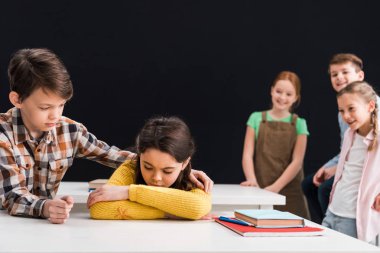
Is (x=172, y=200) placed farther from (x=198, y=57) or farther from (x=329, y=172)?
(x=198, y=57)

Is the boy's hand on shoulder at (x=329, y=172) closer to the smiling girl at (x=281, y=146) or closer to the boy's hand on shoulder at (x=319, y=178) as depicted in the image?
the boy's hand on shoulder at (x=319, y=178)

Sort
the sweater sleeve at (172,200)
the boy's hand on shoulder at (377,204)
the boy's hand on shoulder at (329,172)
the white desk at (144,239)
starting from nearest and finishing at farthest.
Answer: the white desk at (144,239), the sweater sleeve at (172,200), the boy's hand on shoulder at (377,204), the boy's hand on shoulder at (329,172)

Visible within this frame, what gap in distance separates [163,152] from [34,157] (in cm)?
45

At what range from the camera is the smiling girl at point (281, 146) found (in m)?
3.94

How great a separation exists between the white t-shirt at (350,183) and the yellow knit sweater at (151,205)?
4.37 feet

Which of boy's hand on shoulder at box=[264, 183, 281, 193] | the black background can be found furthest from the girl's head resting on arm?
the black background

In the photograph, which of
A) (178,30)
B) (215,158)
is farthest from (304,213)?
(178,30)

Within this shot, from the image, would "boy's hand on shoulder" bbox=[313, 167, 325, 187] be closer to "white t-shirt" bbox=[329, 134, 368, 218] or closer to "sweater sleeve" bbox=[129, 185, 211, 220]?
"white t-shirt" bbox=[329, 134, 368, 218]

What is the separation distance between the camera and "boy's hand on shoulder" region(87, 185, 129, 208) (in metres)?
1.80

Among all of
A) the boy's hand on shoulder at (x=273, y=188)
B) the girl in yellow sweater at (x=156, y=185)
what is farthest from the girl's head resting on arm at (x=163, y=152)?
the boy's hand on shoulder at (x=273, y=188)

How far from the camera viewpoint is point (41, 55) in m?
1.90

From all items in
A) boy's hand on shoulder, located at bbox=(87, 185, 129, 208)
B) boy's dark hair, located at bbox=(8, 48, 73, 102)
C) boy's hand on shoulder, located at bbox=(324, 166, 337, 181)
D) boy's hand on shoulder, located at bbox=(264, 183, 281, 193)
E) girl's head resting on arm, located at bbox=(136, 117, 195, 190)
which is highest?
boy's dark hair, located at bbox=(8, 48, 73, 102)

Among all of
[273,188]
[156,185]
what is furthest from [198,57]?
[156,185]

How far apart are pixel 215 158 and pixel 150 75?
81 cm
